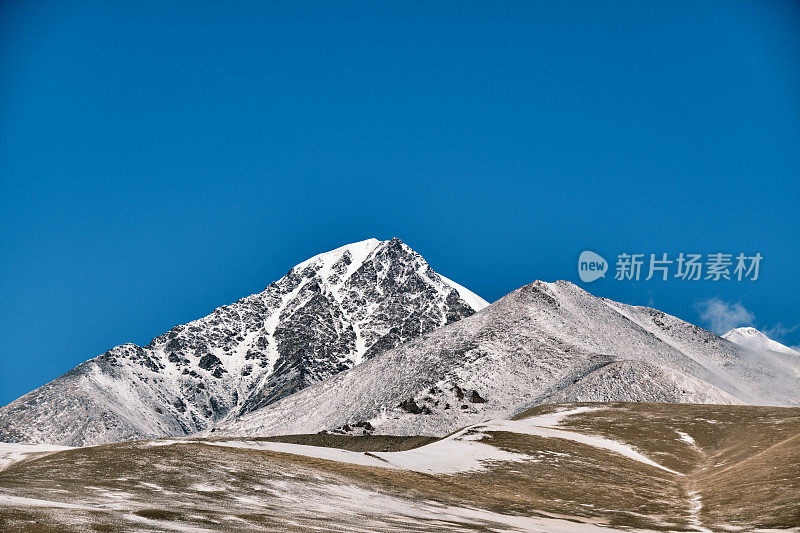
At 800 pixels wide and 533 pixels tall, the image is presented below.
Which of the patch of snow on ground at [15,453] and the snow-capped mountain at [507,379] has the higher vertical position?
the snow-capped mountain at [507,379]

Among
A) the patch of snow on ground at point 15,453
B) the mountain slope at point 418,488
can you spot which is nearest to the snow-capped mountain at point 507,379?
the patch of snow on ground at point 15,453

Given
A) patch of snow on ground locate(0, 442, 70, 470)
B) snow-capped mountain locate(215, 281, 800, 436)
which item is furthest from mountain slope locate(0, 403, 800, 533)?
snow-capped mountain locate(215, 281, 800, 436)

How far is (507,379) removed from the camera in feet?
539

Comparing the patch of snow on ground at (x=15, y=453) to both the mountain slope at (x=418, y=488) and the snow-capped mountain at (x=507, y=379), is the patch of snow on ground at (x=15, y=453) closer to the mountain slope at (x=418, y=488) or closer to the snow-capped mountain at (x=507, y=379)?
the mountain slope at (x=418, y=488)

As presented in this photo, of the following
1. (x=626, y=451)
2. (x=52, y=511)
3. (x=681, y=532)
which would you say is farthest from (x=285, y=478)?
(x=626, y=451)

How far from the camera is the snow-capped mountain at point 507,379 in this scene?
470 ft

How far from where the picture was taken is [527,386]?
160125mm

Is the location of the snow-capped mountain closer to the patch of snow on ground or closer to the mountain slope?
the patch of snow on ground

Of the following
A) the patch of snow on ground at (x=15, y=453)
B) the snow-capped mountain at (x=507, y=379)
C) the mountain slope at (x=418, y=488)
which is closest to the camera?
the mountain slope at (x=418, y=488)

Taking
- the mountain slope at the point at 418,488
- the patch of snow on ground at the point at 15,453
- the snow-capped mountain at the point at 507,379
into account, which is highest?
the snow-capped mountain at the point at 507,379

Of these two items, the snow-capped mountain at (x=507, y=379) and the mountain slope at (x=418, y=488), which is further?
the snow-capped mountain at (x=507, y=379)

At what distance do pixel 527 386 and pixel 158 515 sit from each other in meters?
140

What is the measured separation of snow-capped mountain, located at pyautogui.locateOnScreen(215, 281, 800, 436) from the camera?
143 metres

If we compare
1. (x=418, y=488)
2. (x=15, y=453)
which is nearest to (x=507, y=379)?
(x=15, y=453)
